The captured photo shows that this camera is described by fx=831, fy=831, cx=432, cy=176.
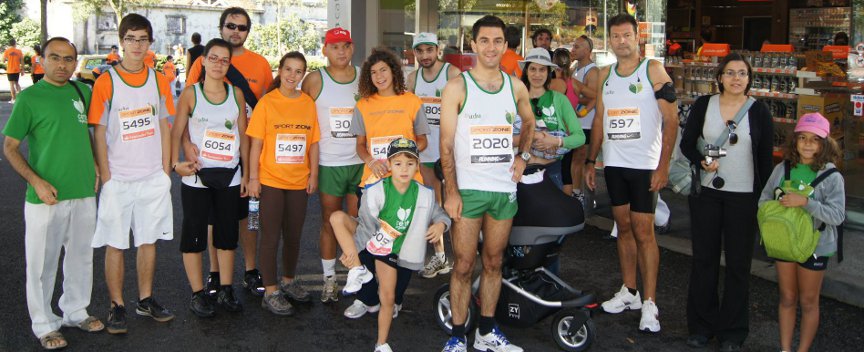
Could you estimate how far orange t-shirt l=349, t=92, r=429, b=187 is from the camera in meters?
5.30

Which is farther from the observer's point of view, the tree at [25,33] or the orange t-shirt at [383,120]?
the tree at [25,33]

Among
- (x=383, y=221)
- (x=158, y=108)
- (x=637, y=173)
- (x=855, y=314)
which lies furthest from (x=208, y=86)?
(x=855, y=314)

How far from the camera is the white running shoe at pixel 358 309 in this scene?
215 inches

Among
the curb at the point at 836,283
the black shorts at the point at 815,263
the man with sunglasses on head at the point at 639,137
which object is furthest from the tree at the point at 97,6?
the black shorts at the point at 815,263

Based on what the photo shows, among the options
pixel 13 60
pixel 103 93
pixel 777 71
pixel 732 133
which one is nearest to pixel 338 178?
pixel 103 93

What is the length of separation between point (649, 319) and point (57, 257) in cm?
364

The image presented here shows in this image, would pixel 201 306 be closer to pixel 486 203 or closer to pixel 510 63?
pixel 486 203

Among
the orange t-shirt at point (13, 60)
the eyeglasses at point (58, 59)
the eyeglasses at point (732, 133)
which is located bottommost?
the eyeglasses at point (732, 133)

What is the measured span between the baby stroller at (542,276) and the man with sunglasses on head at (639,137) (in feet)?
1.98

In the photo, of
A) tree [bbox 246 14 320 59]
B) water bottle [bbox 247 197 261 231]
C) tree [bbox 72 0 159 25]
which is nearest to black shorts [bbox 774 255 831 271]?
water bottle [bbox 247 197 261 231]

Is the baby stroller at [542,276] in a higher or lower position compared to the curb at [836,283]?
higher

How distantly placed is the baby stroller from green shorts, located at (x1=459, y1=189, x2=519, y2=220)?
0.75ft

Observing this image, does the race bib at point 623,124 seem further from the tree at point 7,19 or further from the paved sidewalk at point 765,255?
the tree at point 7,19

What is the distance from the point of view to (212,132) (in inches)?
211
